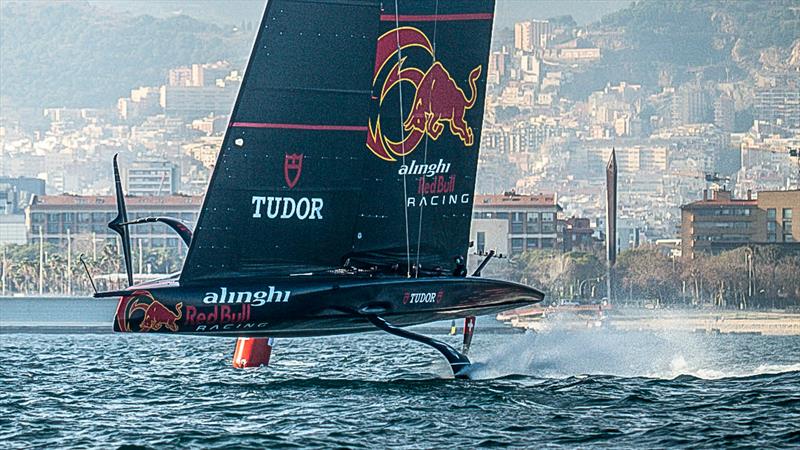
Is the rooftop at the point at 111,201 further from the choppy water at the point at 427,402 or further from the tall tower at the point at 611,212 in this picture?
the choppy water at the point at 427,402

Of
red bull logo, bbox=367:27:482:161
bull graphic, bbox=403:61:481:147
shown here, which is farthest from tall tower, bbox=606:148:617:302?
red bull logo, bbox=367:27:482:161

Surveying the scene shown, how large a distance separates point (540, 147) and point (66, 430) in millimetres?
164949

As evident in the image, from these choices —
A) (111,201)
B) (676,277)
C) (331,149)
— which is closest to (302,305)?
(331,149)

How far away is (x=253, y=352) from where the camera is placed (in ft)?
56.5

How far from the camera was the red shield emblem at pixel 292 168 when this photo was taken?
14531 mm

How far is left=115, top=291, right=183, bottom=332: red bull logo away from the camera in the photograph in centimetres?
1402

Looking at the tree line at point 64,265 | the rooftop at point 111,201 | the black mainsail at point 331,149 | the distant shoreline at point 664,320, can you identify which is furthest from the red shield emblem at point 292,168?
the rooftop at point 111,201

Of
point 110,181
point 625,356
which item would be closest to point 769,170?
point 110,181

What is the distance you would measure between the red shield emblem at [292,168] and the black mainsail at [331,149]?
0.04 ft

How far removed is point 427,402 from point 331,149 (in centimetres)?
270

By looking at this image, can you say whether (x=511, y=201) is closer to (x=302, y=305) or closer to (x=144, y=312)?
(x=302, y=305)

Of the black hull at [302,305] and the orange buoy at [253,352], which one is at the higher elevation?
the black hull at [302,305]

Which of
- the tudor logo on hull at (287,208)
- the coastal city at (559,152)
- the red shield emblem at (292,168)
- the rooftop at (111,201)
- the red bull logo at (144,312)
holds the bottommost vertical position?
the red bull logo at (144,312)

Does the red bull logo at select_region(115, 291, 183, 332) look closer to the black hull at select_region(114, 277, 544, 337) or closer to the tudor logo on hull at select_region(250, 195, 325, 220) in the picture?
the black hull at select_region(114, 277, 544, 337)
